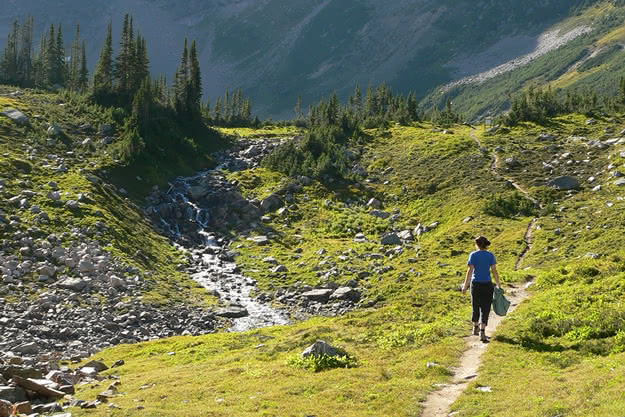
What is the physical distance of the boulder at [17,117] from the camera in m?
73.3

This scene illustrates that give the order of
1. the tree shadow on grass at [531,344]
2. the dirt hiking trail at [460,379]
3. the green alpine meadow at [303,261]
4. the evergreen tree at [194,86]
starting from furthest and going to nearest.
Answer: the evergreen tree at [194,86]
the tree shadow on grass at [531,344]
the green alpine meadow at [303,261]
the dirt hiking trail at [460,379]

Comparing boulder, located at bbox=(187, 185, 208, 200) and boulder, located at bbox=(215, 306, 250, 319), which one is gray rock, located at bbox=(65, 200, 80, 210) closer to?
boulder, located at bbox=(215, 306, 250, 319)

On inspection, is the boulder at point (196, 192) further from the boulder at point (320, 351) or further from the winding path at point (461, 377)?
the boulder at point (320, 351)

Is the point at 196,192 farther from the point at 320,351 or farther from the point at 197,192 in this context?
the point at 320,351

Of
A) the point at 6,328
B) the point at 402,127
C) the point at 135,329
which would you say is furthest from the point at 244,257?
the point at 402,127

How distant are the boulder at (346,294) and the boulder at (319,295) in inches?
17.4

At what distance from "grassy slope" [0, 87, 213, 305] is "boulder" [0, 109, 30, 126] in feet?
3.42

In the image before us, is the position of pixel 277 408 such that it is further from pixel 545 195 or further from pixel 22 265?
pixel 545 195

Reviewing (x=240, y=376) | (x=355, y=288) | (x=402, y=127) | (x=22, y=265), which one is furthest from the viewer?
(x=402, y=127)

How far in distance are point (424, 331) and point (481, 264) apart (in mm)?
4663

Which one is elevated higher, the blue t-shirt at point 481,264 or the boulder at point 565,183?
the boulder at point 565,183

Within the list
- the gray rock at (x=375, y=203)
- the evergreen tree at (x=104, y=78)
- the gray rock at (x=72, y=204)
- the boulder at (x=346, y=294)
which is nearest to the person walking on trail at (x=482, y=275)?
the boulder at (x=346, y=294)

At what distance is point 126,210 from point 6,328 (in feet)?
96.3

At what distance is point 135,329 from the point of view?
38.3 m
